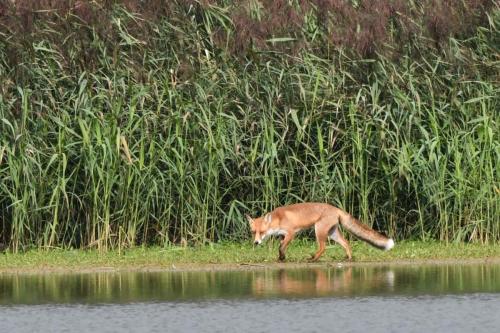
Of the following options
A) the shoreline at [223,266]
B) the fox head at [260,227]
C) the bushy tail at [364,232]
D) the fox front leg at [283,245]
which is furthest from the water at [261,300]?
the fox head at [260,227]

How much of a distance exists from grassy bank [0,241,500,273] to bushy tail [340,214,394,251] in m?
0.19

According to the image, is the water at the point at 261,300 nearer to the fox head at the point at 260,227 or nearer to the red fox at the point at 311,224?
the red fox at the point at 311,224

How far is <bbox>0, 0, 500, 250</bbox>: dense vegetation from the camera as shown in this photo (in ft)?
57.7

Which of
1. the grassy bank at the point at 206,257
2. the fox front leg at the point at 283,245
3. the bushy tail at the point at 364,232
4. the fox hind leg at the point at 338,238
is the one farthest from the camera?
the fox hind leg at the point at 338,238

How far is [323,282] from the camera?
49.3 ft

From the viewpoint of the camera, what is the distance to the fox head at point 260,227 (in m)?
16.9

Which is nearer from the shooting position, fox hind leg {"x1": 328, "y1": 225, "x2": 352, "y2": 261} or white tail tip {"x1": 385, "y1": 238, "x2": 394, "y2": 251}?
white tail tip {"x1": 385, "y1": 238, "x2": 394, "y2": 251}

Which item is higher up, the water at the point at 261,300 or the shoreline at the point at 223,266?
the shoreline at the point at 223,266

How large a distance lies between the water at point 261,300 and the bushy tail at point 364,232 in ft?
1.99

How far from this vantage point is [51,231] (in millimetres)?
17531

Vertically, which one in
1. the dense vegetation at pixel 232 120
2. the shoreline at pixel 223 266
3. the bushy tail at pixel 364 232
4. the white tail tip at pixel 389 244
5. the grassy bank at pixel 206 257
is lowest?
the shoreline at pixel 223 266

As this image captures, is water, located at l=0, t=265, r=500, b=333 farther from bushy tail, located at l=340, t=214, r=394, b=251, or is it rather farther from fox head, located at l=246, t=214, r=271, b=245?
fox head, located at l=246, t=214, r=271, b=245

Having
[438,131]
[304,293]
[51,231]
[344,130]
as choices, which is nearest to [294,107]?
[344,130]

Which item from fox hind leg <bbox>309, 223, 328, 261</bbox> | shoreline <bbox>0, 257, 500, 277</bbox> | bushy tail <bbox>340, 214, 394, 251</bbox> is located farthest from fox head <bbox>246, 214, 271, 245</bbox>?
bushy tail <bbox>340, 214, 394, 251</bbox>
